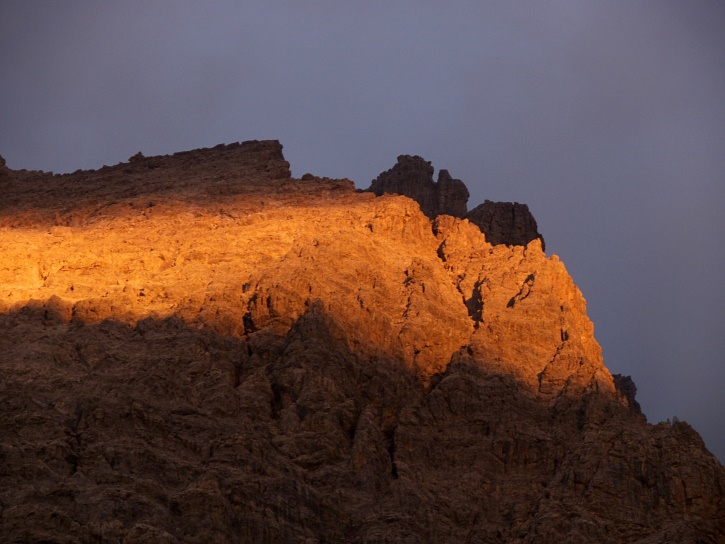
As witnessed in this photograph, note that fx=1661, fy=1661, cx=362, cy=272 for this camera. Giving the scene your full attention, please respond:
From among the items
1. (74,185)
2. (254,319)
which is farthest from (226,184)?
(254,319)

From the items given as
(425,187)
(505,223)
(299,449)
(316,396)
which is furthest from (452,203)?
(299,449)

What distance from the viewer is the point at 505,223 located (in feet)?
336

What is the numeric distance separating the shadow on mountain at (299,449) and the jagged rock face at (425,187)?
3501cm

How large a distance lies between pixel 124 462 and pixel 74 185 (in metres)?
39.6

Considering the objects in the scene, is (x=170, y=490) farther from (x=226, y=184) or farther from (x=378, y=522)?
(x=226, y=184)

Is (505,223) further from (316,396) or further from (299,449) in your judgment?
Answer: (299,449)

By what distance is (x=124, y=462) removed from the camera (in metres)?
65.5

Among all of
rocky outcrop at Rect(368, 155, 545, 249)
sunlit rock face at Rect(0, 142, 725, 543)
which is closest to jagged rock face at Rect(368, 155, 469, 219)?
rocky outcrop at Rect(368, 155, 545, 249)

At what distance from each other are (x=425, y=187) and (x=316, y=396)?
4265 cm

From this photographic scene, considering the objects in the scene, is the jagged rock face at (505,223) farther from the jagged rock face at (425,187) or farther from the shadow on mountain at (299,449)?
the shadow on mountain at (299,449)

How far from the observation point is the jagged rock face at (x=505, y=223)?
331 ft

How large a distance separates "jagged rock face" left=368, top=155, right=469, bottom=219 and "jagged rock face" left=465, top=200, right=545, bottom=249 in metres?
4.21

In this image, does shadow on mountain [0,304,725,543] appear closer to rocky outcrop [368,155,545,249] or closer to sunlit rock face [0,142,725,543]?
sunlit rock face [0,142,725,543]

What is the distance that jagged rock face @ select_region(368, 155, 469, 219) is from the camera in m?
109
